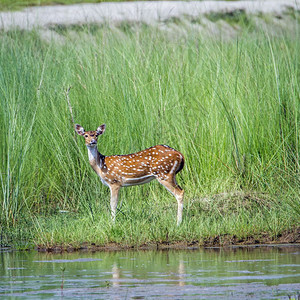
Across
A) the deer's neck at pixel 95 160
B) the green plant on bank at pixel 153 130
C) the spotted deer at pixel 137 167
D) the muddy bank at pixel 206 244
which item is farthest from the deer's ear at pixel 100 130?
the muddy bank at pixel 206 244

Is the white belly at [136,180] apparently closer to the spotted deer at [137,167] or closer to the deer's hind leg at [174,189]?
the spotted deer at [137,167]

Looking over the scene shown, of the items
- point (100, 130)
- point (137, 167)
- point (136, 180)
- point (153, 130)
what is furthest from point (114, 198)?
point (153, 130)

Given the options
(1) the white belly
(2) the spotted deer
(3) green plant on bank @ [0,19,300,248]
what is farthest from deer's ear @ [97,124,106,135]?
(3) green plant on bank @ [0,19,300,248]

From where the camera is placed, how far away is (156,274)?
301 inches

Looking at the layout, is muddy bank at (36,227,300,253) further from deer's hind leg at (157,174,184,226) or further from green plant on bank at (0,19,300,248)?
deer's hind leg at (157,174,184,226)

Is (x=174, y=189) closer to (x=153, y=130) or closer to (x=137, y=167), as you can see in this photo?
(x=137, y=167)

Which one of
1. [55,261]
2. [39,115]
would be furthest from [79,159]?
[55,261]

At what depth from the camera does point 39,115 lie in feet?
40.7

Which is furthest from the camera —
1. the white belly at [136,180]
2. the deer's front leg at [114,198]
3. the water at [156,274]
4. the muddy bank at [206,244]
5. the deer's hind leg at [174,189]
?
the white belly at [136,180]

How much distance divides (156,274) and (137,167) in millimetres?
3056

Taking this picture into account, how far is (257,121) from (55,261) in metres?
4.51

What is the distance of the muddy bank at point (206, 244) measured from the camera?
30.8 ft

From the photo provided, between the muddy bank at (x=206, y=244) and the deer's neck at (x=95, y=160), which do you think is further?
the deer's neck at (x=95, y=160)

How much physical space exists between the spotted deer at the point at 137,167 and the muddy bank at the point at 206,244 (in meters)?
1.07
